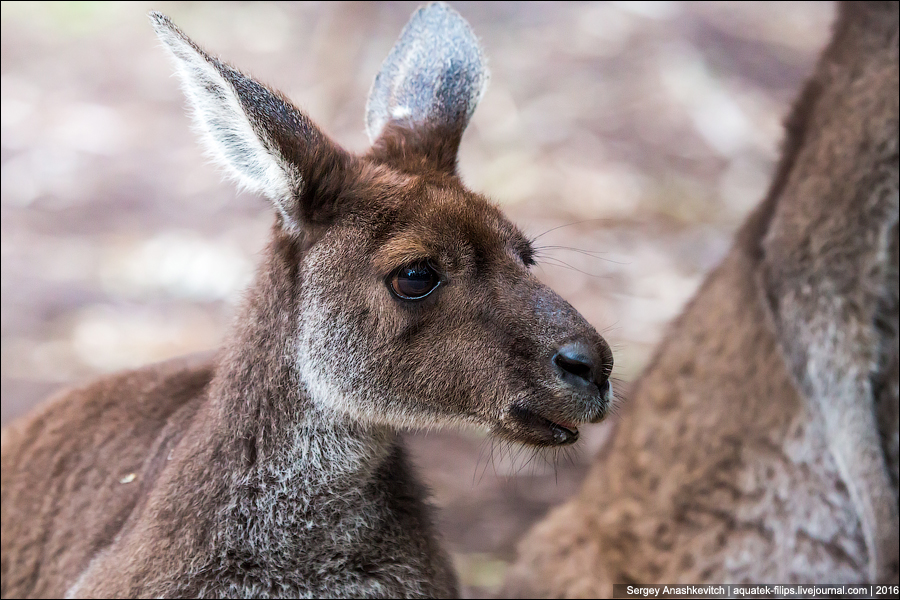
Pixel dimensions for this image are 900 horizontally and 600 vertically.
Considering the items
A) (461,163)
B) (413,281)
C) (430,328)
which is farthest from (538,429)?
(461,163)

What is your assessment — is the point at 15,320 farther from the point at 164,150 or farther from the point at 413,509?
the point at 413,509

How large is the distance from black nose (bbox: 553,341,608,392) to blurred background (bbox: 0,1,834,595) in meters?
2.93

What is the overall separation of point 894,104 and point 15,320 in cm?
591

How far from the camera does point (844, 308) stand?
366 centimetres

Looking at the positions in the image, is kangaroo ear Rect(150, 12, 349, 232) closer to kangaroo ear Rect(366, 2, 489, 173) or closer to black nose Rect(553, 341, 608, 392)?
kangaroo ear Rect(366, 2, 489, 173)

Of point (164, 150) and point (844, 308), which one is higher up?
point (844, 308)

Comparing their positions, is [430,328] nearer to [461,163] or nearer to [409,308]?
[409,308]

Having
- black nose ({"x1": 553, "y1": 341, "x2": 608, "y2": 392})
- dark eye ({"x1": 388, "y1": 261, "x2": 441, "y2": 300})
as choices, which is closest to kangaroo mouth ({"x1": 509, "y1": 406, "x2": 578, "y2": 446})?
black nose ({"x1": 553, "y1": 341, "x2": 608, "y2": 392})

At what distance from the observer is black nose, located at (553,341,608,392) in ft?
8.10

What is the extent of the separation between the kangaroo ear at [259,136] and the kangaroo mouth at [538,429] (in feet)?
2.87

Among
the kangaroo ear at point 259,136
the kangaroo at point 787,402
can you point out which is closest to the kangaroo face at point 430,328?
the kangaroo ear at point 259,136

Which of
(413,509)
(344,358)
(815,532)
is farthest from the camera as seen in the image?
(815,532)

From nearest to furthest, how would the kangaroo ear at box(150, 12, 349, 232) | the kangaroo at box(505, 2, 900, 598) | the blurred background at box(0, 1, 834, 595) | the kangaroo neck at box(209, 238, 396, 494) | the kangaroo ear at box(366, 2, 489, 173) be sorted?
the kangaroo ear at box(150, 12, 349, 232) < the kangaroo neck at box(209, 238, 396, 494) < the kangaroo ear at box(366, 2, 489, 173) < the kangaroo at box(505, 2, 900, 598) < the blurred background at box(0, 1, 834, 595)

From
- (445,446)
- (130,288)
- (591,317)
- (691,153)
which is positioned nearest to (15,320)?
(130,288)
